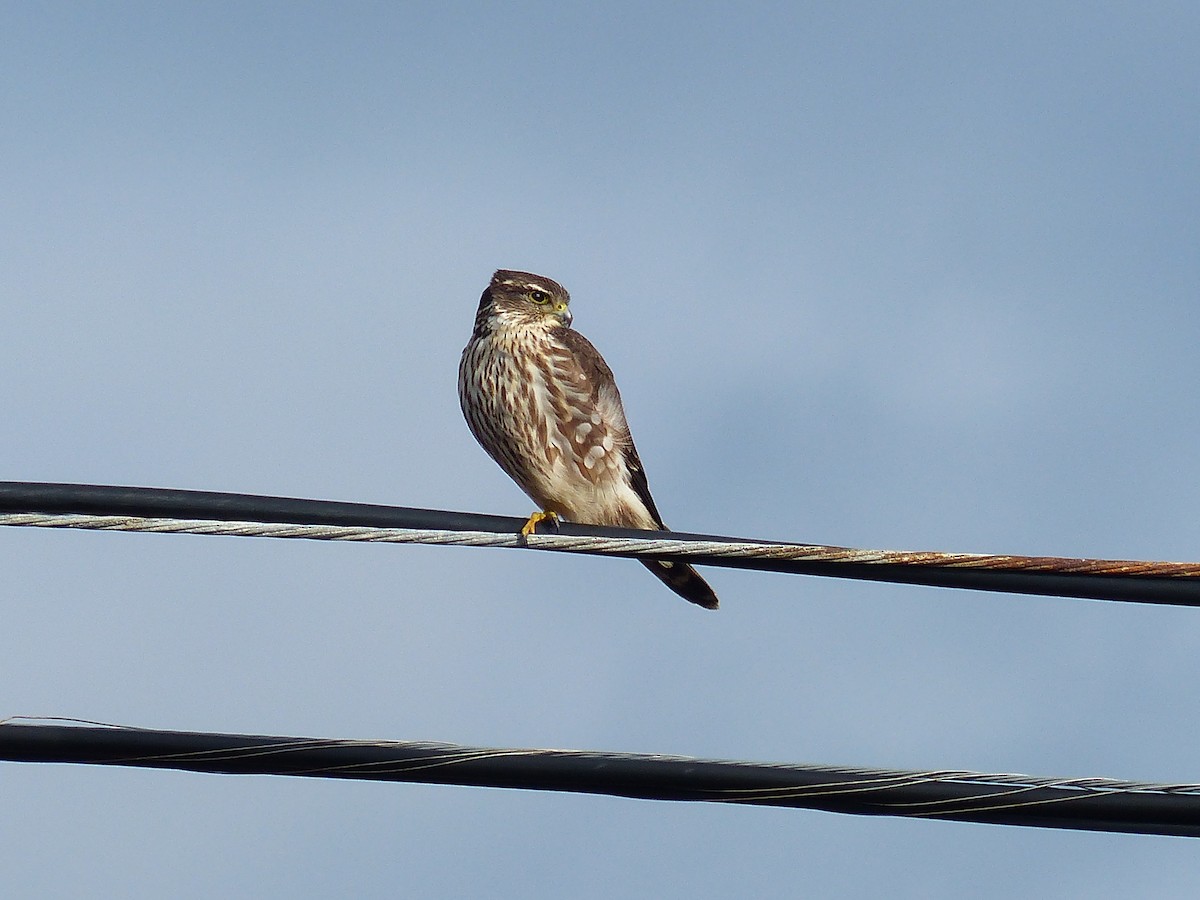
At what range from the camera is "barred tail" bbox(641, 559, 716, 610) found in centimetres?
703

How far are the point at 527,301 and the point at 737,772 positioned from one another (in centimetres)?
447

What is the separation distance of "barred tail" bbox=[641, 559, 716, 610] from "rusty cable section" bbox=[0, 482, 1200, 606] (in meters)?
3.35

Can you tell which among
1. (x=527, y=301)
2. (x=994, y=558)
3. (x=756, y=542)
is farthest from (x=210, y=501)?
(x=527, y=301)

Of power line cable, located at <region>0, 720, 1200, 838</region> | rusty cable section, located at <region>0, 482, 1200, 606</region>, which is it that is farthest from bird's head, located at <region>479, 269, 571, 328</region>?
power line cable, located at <region>0, 720, 1200, 838</region>

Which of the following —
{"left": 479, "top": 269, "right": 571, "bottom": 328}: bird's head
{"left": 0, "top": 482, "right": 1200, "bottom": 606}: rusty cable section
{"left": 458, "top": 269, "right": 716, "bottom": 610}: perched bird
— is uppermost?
{"left": 479, "top": 269, "right": 571, "bottom": 328}: bird's head

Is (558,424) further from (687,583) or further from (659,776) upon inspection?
(659,776)

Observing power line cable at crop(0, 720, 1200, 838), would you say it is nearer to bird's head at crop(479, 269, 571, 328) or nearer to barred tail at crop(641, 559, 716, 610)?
barred tail at crop(641, 559, 716, 610)

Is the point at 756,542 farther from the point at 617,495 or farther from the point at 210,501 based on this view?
the point at 617,495

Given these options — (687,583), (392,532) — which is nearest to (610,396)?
(687,583)

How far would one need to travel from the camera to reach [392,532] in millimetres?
3611

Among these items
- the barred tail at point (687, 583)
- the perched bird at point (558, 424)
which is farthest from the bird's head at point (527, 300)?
the barred tail at point (687, 583)

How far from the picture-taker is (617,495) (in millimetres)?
7059

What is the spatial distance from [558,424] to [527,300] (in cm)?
84

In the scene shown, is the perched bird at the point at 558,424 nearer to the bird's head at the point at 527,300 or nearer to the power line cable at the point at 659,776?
the bird's head at the point at 527,300
